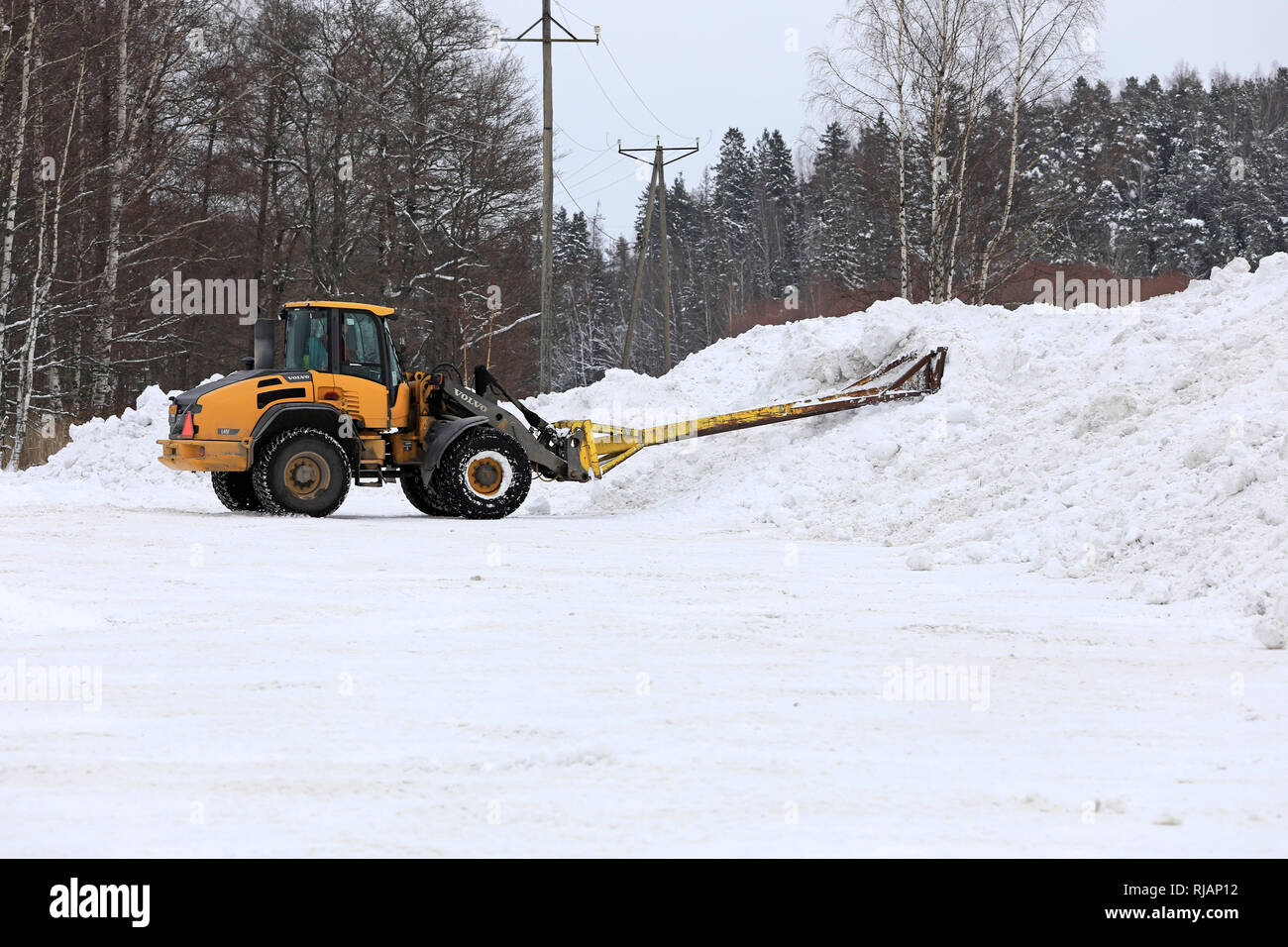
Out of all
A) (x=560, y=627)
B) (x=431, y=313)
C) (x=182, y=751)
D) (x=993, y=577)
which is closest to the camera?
(x=182, y=751)

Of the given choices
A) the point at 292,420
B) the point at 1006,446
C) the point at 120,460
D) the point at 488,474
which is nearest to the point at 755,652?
the point at 1006,446

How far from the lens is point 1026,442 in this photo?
13.9 metres

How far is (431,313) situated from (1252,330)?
25296mm

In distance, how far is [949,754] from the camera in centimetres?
484

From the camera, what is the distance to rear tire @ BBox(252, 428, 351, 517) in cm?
1459

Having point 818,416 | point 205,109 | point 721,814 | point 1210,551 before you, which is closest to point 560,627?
point 721,814

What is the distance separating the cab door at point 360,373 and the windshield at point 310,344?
0.14 meters

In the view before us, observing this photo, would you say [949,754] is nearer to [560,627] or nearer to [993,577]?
[560,627]

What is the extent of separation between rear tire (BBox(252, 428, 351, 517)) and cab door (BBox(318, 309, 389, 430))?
0.60m

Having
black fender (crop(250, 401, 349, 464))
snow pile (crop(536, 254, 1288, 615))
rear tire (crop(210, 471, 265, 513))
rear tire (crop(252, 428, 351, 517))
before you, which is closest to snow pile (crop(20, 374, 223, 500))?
rear tire (crop(210, 471, 265, 513))

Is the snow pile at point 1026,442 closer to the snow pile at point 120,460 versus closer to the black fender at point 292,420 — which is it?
the black fender at point 292,420

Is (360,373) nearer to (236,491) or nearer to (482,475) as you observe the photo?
(482,475)

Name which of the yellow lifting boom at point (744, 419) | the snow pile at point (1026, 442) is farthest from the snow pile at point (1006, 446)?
the yellow lifting boom at point (744, 419)

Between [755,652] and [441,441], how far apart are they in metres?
9.14
